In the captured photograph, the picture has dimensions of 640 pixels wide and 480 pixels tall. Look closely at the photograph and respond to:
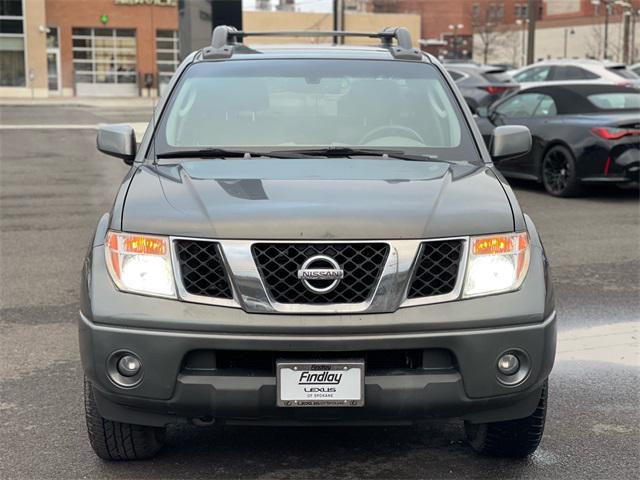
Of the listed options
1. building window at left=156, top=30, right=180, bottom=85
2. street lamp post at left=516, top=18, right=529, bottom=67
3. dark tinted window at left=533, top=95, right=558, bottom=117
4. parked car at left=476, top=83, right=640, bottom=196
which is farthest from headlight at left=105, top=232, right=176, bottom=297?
street lamp post at left=516, top=18, right=529, bottom=67

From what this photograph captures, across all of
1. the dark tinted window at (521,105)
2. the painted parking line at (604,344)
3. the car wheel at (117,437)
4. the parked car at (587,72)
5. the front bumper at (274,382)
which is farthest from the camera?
the parked car at (587,72)

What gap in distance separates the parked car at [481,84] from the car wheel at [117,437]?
16948mm

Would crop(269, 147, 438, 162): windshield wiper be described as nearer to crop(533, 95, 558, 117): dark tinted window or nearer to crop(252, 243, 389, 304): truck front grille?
crop(252, 243, 389, 304): truck front grille

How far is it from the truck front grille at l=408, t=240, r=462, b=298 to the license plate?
1.17 ft

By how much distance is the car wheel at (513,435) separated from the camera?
3.82m

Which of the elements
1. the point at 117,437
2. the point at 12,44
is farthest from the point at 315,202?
the point at 12,44

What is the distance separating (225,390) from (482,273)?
1.03m

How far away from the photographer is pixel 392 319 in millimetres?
3342

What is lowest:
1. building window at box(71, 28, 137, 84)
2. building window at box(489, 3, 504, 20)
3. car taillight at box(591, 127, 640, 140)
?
car taillight at box(591, 127, 640, 140)

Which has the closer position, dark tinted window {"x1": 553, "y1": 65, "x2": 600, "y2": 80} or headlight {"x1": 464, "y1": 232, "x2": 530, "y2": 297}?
headlight {"x1": 464, "y1": 232, "x2": 530, "y2": 297}

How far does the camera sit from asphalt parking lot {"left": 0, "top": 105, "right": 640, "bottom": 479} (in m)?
3.91

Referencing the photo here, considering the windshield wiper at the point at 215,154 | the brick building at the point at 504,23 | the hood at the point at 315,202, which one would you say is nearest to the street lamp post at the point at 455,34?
the brick building at the point at 504,23

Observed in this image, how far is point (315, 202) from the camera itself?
3572 mm

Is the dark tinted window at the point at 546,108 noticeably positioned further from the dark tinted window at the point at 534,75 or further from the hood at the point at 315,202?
the dark tinted window at the point at 534,75
